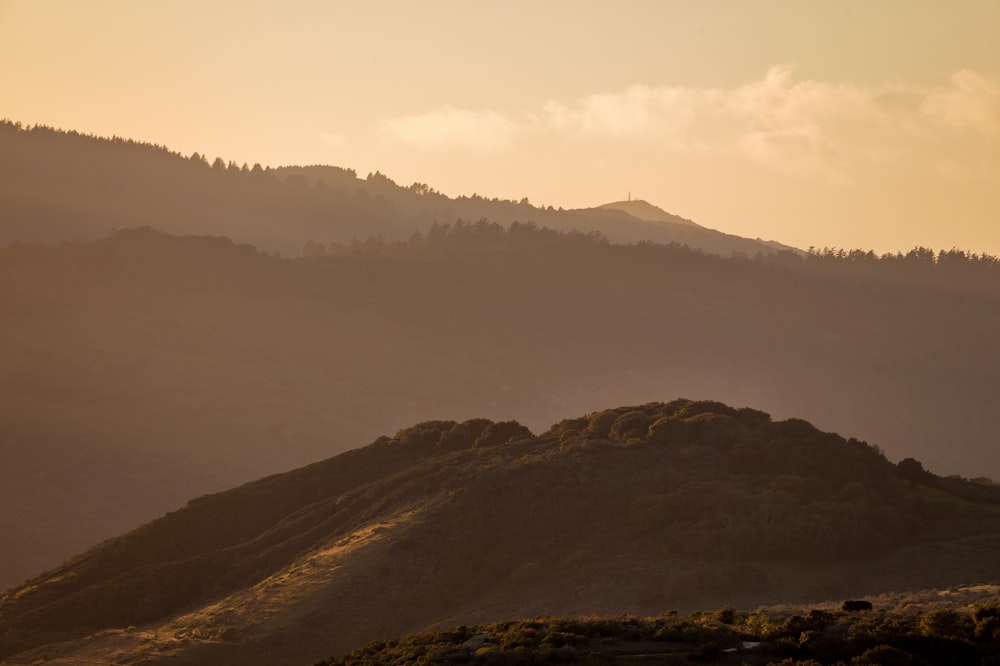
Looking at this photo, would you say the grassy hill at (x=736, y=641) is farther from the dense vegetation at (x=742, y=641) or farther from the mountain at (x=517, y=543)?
the mountain at (x=517, y=543)

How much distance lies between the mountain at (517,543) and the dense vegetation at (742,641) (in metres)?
28.8

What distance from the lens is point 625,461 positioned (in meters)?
104

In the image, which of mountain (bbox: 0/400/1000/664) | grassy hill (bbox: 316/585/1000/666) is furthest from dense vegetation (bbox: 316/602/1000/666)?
mountain (bbox: 0/400/1000/664)

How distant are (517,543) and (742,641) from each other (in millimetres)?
47577

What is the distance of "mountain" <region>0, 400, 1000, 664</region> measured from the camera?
3231 inches

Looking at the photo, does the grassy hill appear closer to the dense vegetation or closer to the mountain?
the dense vegetation

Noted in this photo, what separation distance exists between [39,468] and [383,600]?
112169mm

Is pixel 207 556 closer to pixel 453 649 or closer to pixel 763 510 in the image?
pixel 763 510

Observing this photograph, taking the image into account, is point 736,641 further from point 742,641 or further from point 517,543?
point 517,543

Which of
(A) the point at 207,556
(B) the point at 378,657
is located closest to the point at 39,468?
(A) the point at 207,556

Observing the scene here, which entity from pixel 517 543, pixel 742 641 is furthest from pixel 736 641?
pixel 517 543

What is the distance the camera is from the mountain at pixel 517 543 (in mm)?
82062

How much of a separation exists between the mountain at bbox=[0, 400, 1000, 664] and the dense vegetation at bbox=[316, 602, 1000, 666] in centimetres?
2885

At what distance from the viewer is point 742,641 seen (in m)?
47.9
